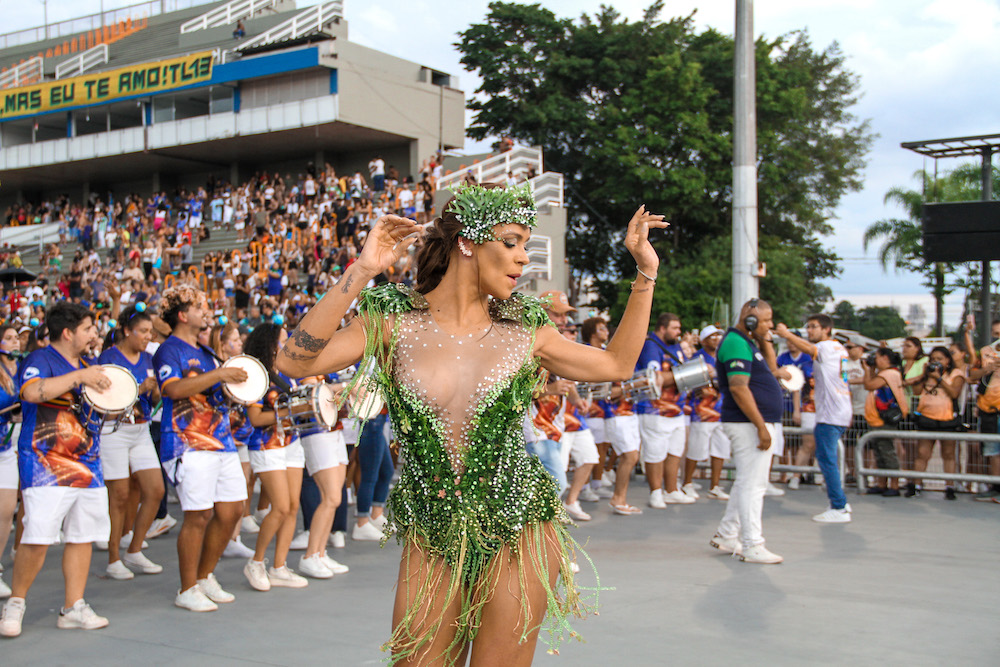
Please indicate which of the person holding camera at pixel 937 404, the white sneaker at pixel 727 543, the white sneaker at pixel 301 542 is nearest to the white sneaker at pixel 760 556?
the white sneaker at pixel 727 543

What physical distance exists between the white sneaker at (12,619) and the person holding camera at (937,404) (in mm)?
9306

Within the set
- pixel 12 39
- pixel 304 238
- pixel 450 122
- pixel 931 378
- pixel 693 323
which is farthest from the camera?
pixel 12 39

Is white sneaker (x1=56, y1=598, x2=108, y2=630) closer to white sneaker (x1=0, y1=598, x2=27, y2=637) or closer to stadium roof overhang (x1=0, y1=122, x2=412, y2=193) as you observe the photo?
white sneaker (x1=0, y1=598, x2=27, y2=637)

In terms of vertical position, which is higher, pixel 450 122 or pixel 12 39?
pixel 12 39

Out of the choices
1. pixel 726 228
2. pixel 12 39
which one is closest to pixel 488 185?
pixel 726 228

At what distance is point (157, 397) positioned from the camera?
7.70 metres

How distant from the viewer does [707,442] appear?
11180mm

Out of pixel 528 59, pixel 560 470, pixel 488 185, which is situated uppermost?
pixel 528 59

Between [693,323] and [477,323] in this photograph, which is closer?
[477,323]

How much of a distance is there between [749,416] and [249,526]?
4.85m

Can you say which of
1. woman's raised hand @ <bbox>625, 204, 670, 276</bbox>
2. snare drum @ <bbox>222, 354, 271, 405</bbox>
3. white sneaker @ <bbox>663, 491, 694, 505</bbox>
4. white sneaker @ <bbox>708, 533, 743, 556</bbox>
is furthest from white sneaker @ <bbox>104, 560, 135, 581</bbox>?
white sneaker @ <bbox>663, 491, 694, 505</bbox>

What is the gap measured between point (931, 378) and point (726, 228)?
21.6m

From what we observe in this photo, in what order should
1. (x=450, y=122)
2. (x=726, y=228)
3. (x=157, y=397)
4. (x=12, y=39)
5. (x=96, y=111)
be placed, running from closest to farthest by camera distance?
(x=157, y=397), (x=726, y=228), (x=450, y=122), (x=96, y=111), (x=12, y=39)

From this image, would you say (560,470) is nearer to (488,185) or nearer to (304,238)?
(488,185)
